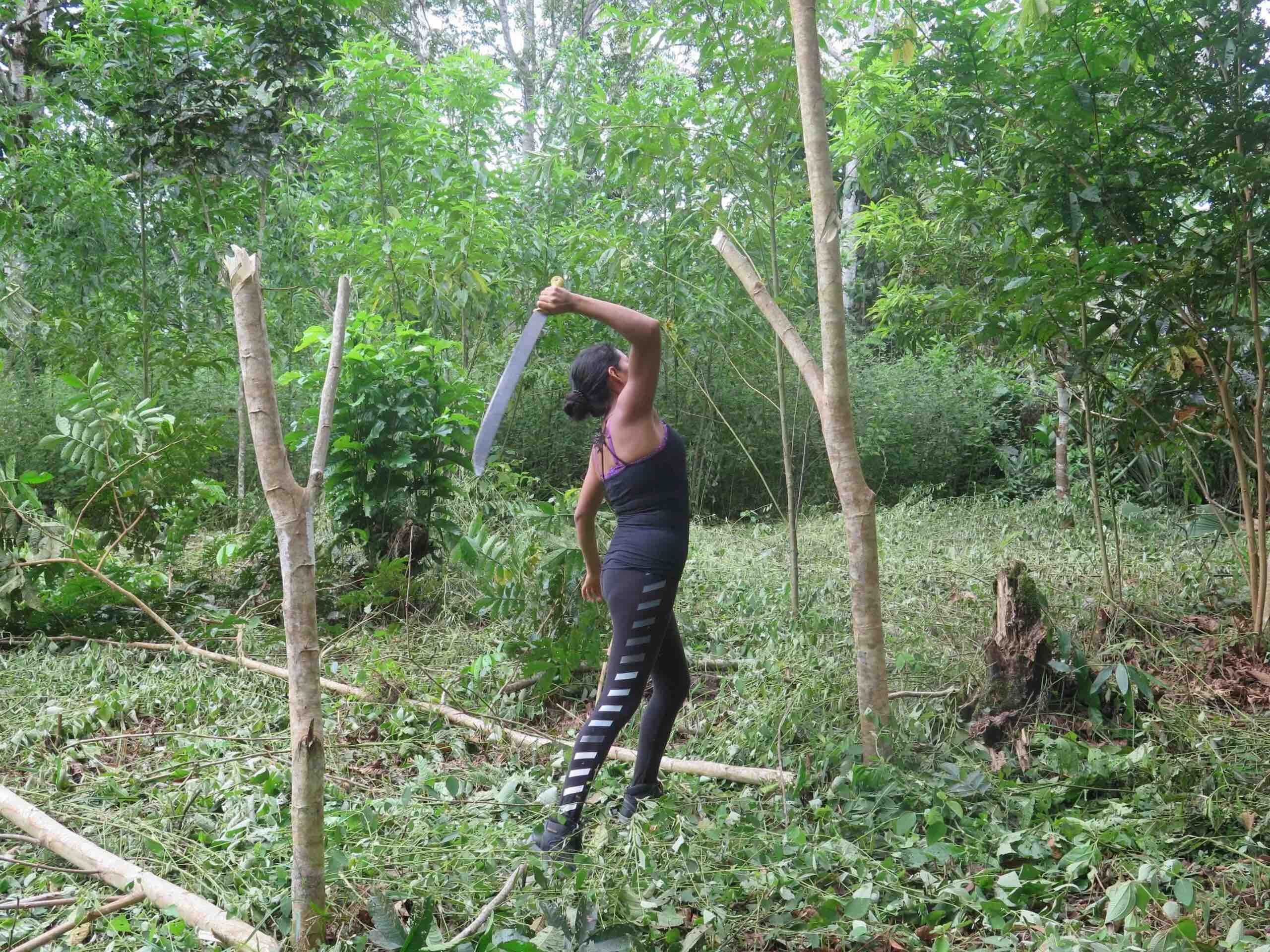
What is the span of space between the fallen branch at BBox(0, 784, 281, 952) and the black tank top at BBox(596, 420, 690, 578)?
1202mm

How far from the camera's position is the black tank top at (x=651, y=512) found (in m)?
2.57

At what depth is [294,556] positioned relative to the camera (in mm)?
1822

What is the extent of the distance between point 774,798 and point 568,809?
60 cm

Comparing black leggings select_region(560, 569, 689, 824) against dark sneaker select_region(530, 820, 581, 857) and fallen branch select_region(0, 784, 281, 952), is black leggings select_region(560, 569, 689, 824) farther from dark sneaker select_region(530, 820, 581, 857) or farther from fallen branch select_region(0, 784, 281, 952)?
fallen branch select_region(0, 784, 281, 952)

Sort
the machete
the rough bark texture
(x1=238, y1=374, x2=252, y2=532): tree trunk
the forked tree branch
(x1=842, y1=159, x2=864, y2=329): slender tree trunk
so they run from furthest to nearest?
(x1=842, y1=159, x2=864, y2=329): slender tree trunk < (x1=238, y1=374, x2=252, y2=532): tree trunk < the forked tree branch < the rough bark texture < the machete

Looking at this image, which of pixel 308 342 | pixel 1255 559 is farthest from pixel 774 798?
pixel 308 342

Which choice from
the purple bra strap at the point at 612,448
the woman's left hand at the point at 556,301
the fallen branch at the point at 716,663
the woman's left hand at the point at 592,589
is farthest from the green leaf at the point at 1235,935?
the fallen branch at the point at 716,663

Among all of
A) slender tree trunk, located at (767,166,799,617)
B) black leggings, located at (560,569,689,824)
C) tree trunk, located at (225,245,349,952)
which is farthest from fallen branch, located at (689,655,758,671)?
tree trunk, located at (225,245,349,952)

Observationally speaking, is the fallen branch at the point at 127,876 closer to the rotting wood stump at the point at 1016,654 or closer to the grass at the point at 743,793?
the grass at the point at 743,793

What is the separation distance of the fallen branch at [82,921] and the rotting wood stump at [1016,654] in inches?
94.4

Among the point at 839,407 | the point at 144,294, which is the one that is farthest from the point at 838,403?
the point at 144,294

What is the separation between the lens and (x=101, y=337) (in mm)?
6766

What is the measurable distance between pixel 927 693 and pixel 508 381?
171cm

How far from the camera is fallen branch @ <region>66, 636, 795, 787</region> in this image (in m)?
2.89
